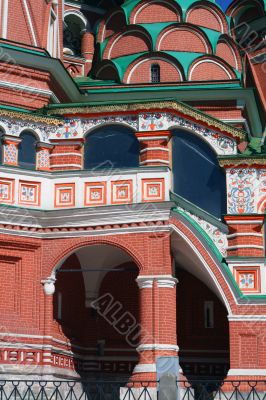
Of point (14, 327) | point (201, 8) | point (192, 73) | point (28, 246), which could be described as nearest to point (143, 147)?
point (28, 246)

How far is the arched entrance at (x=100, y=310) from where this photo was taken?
19.2m

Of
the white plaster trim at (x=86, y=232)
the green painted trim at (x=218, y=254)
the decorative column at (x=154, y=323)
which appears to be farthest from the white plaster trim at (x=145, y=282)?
the green painted trim at (x=218, y=254)

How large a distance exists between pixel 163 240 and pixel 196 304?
3.26 meters

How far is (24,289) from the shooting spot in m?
17.5

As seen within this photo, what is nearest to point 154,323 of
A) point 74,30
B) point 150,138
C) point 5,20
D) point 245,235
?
point 245,235

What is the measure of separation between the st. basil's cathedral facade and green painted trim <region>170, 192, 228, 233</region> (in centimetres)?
4

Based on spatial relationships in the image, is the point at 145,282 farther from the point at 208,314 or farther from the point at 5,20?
the point at 5,20

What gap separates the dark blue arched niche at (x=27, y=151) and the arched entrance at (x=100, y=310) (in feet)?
7.43

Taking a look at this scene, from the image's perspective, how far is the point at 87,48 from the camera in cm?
2697

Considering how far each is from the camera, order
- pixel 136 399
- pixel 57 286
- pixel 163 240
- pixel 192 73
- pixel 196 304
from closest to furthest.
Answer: pixel 136 399, pixel 163 240, pixel 57 286, pixel 196 304, pixel 192 73

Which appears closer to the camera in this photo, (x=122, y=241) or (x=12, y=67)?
(x=122, y=241)

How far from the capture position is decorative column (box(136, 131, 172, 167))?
18.0m

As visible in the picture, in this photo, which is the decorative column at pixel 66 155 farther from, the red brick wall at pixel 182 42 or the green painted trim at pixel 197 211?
the red brick wall at pixel 182 42

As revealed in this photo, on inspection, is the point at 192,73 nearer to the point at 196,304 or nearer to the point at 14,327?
the point at 196,304
